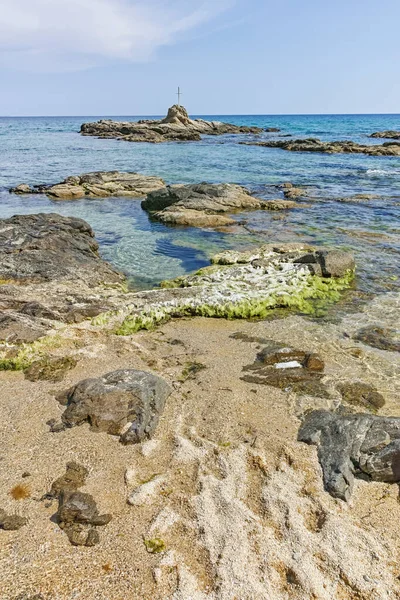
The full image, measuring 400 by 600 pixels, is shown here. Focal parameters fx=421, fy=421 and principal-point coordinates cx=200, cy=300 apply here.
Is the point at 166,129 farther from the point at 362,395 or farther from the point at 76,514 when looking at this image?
the point at 76,514

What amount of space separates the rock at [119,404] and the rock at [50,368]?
0.71 metres

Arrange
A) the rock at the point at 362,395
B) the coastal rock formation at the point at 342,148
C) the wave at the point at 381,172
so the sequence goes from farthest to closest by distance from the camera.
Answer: the coastal rock formation at the point at 342,148 < the wave at the point at 381,172 < the rock at the point at 362,395

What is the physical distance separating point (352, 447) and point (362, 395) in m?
1.66

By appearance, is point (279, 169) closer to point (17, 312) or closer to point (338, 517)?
point (17, 312)

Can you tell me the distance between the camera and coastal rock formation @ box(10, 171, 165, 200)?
26.6 metres

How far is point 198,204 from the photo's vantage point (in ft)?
70.9

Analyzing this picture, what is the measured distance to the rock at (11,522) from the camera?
416 centimetres

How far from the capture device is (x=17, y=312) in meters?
9.24

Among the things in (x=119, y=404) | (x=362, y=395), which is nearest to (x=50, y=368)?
(x=119, y=404)

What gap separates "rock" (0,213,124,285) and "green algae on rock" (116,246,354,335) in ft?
7.63

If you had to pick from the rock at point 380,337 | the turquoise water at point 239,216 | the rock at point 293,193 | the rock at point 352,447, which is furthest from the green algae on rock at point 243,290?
the rock at point 293,193

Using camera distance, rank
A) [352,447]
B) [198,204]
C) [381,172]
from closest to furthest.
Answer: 1. [352,447]
2. [198,204]
3. [381,172]

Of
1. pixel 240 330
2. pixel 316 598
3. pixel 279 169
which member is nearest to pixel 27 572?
pixel 316 598

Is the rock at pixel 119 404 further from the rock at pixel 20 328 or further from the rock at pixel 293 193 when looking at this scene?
the rock at pixel 293 193
